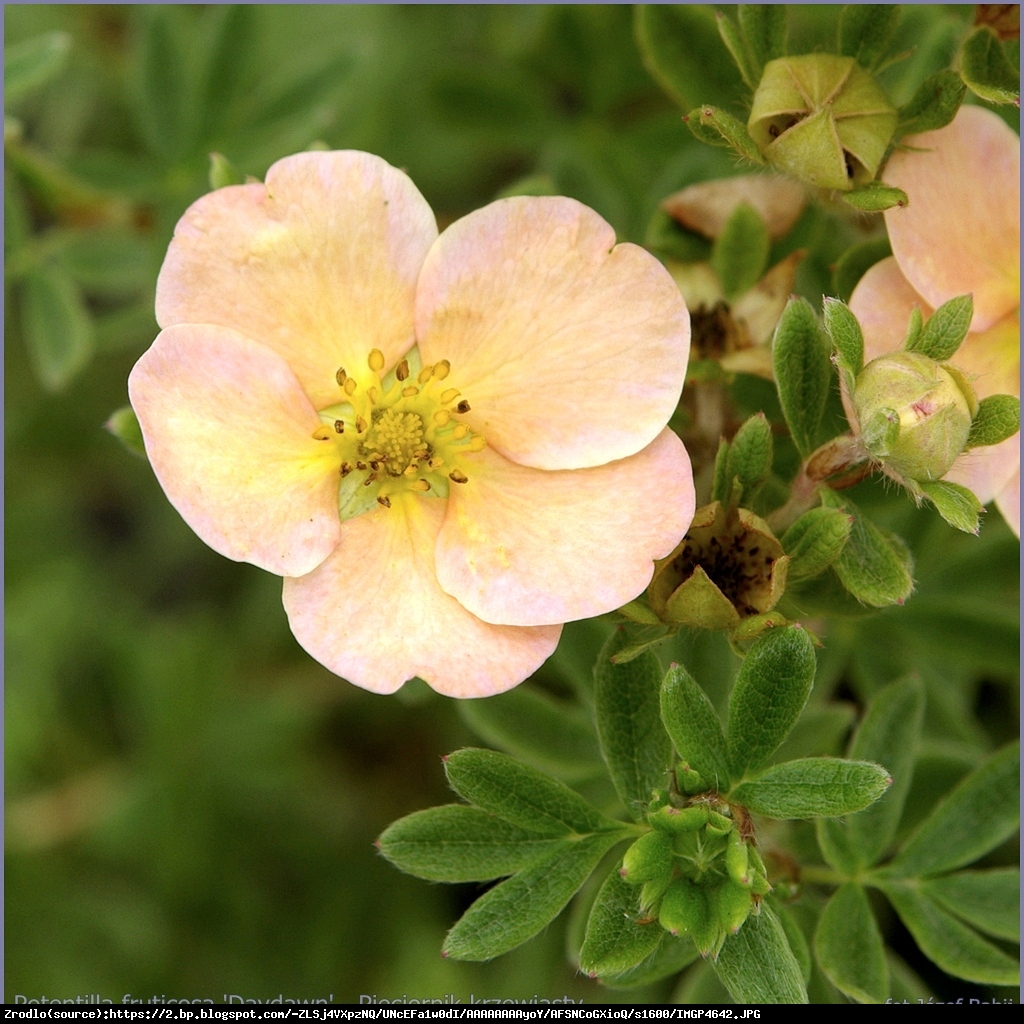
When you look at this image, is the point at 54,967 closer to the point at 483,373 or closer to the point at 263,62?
the point at 483,373

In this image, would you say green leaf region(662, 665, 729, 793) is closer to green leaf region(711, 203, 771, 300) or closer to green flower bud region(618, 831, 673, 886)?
green flower bud region(618, 831, 673, 886)

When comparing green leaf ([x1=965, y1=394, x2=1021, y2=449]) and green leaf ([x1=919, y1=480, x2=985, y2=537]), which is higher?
green leaf ([x1=965, y1=394, x2=1021, y2=449])

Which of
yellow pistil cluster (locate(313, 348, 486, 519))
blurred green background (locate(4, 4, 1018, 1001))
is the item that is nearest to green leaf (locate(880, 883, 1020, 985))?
blurred green background (locate(4, 4, 1018, 1001))

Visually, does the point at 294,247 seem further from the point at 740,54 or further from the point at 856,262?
the point at 856,262

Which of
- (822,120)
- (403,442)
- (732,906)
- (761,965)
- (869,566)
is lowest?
(761,965)

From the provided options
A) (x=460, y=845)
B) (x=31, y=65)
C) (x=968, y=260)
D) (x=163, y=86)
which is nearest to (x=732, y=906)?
(x=460, y=845)

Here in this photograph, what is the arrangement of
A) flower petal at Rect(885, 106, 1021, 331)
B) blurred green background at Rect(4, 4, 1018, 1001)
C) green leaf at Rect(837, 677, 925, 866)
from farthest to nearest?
1. blurred green background at Rect(4, 4, 1018, 1001)
2. green leaf at Rect(837, 677, 925, 866)
3. flower petal at Rect(885, 106, 1021, 331)
